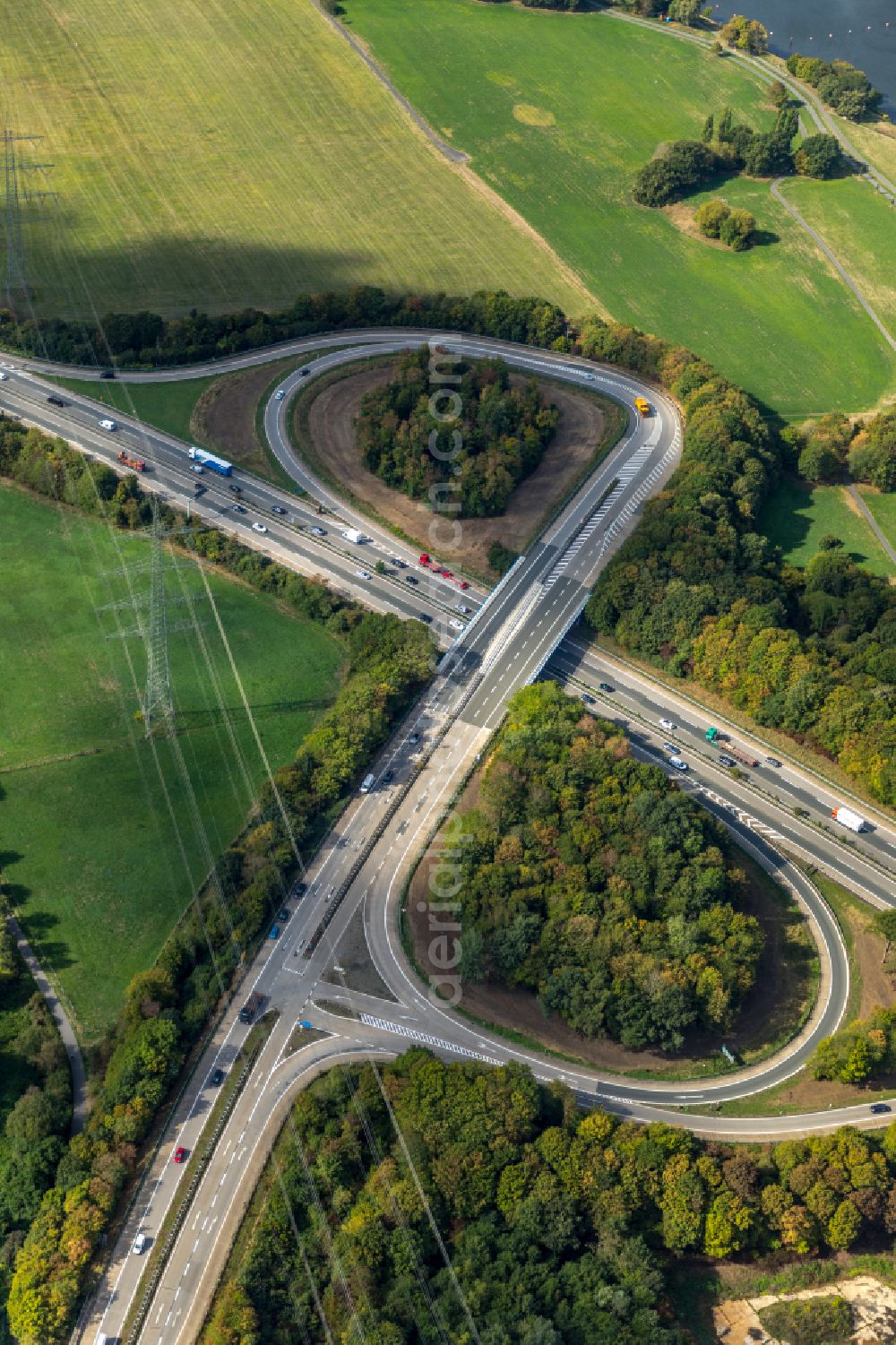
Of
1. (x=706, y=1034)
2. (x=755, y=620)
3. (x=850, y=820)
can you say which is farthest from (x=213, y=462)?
(x=706, y=1034)

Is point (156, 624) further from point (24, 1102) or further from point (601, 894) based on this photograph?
point (601, 894)

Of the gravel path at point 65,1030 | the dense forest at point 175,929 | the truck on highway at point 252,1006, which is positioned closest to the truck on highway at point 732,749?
the dense forest at point 175,929

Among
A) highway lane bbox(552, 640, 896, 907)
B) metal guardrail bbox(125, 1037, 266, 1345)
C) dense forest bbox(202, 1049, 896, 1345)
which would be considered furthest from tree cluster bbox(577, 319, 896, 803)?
metal guardrail bbox(125, 1037, 266, 1345)

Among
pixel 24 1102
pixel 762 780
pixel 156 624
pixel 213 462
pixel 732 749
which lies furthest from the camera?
pixel 213 462

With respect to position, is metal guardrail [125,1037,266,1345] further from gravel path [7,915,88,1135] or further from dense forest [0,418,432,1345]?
gravel path [7,915,88,1135]

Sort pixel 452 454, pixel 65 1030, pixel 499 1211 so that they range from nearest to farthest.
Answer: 1. pixel 499 1211
2. pixel 65 1030
3. pixel 452 454

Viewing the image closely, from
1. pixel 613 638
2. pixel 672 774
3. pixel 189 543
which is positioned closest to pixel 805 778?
pixel 672 774

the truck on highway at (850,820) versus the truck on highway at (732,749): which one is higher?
the truck on highway at (850,820)

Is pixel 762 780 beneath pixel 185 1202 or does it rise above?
above

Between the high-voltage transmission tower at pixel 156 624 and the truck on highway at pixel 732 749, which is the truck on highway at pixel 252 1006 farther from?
the truck on highway at pixel 732 749
